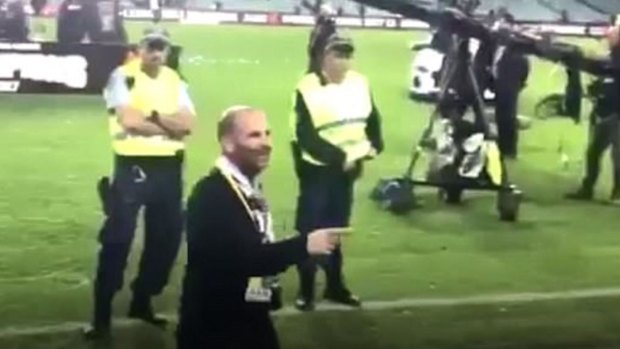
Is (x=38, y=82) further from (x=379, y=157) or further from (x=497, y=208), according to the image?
(x=497, y=208)

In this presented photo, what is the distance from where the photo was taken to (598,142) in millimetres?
7672

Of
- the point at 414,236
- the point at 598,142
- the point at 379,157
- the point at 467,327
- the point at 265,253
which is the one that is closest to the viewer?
the point at 265,253

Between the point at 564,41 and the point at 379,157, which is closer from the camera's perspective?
the point at 379,157

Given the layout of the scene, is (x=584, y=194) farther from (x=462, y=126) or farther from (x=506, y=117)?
(x=462, y=126)

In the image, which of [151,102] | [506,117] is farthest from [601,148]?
[151,102]

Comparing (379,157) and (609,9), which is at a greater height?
(609,9)

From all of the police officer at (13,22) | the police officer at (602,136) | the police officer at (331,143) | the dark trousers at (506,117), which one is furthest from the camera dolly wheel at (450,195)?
the police officer at (13,22)

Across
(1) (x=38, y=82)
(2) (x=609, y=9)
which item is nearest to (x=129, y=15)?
(1) (x=38, y=82)

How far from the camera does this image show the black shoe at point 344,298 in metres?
6.22

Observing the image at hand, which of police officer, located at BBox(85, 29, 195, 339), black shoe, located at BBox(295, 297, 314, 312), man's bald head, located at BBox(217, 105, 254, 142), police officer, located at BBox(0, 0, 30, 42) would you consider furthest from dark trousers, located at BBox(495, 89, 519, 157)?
man's bald head, located at BBox(217, 105, 254, 142)

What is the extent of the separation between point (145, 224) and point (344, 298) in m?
0.86

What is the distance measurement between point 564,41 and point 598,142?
0.79m

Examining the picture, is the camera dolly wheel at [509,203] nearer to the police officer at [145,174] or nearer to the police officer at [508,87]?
the police officer at [508,87]

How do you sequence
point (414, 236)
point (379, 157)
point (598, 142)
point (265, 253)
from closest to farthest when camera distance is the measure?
point (265, 253) < point (379, 157) < point (414, 236) < point (598, 142)
